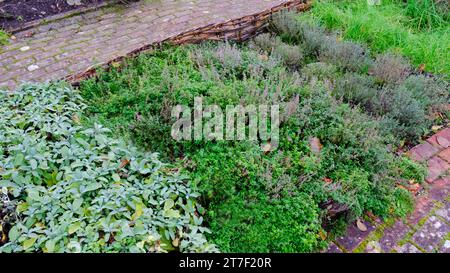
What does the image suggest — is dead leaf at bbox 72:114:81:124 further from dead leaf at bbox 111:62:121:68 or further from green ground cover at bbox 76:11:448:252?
dead leaf at bbox 111:62:121:68

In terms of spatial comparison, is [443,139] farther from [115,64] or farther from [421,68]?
[115,64]

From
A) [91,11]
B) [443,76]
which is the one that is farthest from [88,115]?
[443,76]

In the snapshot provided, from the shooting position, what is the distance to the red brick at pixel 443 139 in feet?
12.4

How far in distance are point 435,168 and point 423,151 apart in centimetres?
22

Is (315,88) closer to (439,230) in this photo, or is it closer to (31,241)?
(439,230)

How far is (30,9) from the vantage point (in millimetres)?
5484

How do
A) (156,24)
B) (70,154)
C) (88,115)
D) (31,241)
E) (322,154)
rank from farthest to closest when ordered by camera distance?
(156,24), (88,115), (322,154), (70,154), (31,241)

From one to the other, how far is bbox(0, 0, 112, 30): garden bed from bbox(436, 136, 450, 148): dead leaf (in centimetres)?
495

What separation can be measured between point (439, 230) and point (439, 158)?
35.7 inches

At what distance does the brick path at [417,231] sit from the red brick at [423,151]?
0.74 feet

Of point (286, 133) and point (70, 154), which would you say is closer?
point (70, 154)

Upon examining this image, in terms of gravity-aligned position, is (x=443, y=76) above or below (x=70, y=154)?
below

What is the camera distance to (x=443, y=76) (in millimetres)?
4504
